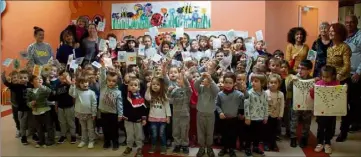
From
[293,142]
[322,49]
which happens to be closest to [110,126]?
[293,142]

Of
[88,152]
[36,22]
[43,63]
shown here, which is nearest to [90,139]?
[88,152]

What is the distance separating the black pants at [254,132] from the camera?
3.98m

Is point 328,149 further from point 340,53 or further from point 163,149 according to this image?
point 163,149

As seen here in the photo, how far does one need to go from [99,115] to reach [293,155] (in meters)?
2.41

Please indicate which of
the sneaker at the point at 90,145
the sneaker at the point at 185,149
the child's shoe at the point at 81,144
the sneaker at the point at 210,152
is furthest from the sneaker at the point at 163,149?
the child's shoe at the point at 81,144

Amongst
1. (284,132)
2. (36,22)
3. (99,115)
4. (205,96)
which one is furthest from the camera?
(36,22)

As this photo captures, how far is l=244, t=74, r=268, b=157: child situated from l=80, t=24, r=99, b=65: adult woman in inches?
98.7

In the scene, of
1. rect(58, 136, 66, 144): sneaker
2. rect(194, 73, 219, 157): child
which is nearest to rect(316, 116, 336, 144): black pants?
rect(194, 73, 219, 157): child

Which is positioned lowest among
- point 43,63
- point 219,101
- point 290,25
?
point 219,101

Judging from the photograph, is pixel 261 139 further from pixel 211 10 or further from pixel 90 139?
pixel 211 10

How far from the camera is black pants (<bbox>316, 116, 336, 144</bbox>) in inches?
160

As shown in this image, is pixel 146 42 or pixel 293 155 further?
pixel 146 42

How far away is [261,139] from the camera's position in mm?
4195

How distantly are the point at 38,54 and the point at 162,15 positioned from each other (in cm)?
284
